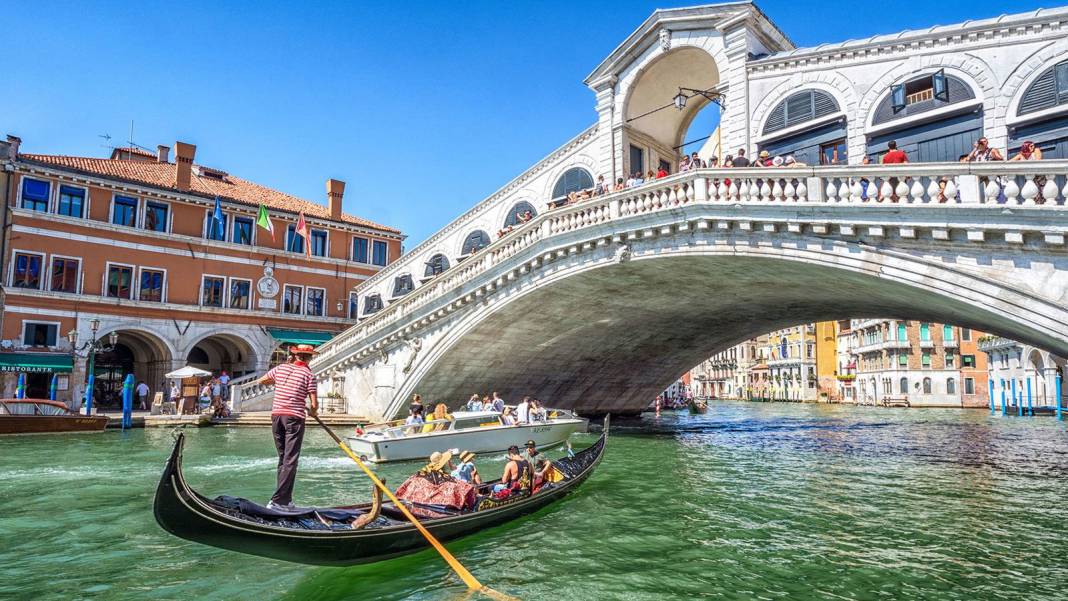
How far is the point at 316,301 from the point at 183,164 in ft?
23.7

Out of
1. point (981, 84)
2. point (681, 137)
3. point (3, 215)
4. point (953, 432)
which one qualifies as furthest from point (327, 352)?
point (953, 432)

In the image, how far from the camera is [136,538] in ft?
23.1

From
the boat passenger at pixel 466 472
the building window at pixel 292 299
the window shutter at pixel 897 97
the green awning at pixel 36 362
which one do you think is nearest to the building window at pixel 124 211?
the green awning at pixel 36 362

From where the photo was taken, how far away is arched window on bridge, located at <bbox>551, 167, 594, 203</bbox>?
737 inches

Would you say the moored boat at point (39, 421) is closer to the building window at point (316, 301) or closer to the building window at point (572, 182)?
the building window at point (316, 301)

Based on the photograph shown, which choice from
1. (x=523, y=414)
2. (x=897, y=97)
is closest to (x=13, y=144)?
(x=523, y=414)

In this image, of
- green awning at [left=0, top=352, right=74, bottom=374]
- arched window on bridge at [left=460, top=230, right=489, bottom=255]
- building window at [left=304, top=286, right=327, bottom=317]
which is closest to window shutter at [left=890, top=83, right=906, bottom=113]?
arched window on bridge at [left=460, top=230, right=489, bottom=255]

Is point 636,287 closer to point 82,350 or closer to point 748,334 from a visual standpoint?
point 748,334

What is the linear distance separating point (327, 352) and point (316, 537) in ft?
55.1

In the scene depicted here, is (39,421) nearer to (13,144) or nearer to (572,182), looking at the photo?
(13,144)

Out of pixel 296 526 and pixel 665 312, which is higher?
pixel 665 312

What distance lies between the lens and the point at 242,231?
25609 mm

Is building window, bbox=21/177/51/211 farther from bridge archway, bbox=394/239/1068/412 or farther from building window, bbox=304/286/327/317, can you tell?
bridge archway, bbox=394/239/1068/412

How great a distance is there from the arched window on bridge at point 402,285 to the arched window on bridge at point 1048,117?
18.6 metres
